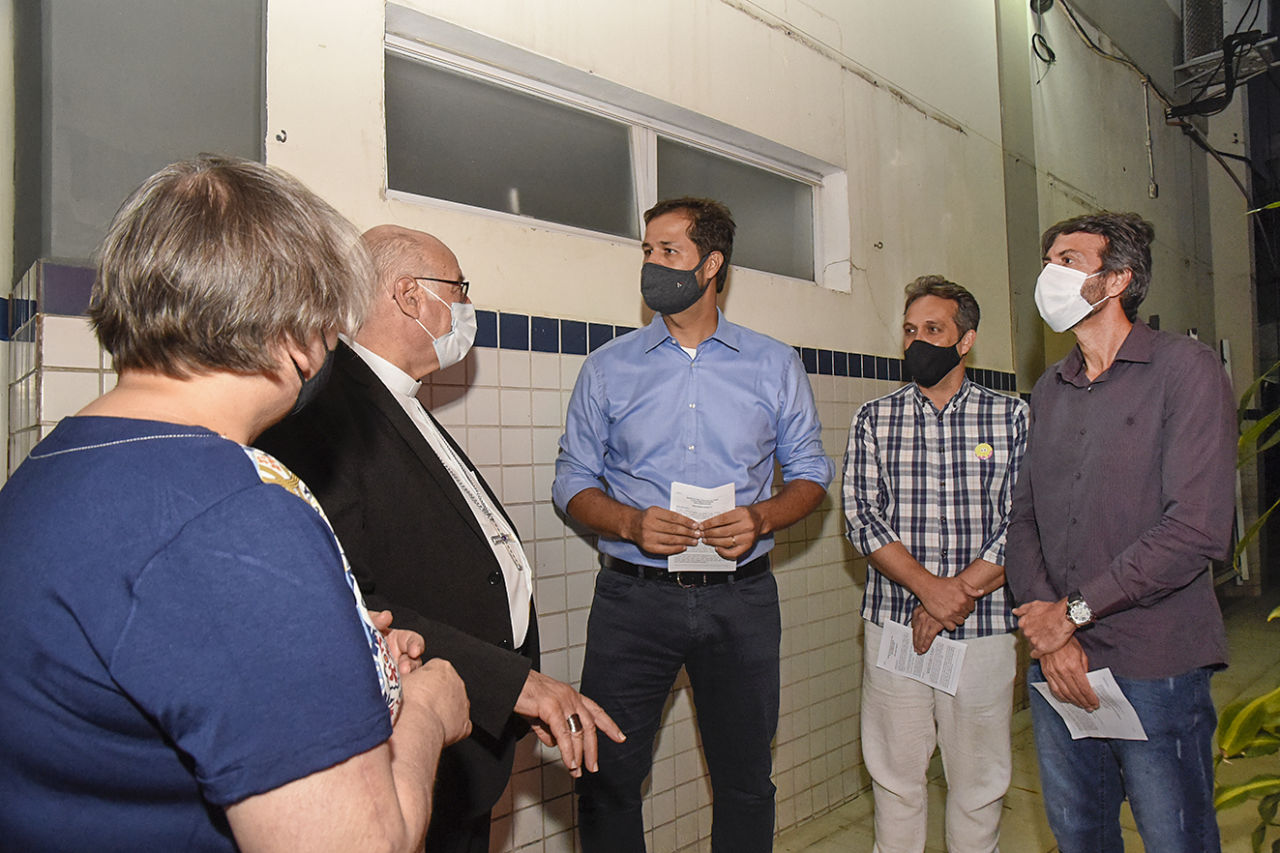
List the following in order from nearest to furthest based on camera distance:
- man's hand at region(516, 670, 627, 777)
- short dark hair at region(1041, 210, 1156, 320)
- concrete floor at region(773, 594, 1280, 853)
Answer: man's hand at region(516, 670, 627, 777), short dark hair at region(1041, 210, 1156, 320), concrete floor at region(773, 594, 1280, 853)

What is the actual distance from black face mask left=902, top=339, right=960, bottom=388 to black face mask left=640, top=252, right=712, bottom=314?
75 centimetres

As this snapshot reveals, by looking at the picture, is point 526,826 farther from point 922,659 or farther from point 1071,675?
point 1071,675

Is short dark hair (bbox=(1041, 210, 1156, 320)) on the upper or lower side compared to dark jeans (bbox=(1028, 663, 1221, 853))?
upper

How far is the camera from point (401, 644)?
41.9 inches

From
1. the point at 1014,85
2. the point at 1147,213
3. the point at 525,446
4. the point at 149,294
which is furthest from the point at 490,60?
the point at 1147,213

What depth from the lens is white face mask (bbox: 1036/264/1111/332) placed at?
73.9 inches

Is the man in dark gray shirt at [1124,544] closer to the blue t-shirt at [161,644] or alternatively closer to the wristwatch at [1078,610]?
the wristwatch at [1078,610]

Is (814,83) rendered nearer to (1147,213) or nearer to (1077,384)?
(1077,384)

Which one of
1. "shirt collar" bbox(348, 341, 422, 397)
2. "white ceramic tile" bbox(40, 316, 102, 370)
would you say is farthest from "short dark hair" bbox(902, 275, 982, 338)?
"white ceramic tile" bbox(40, 316, 102, 370)

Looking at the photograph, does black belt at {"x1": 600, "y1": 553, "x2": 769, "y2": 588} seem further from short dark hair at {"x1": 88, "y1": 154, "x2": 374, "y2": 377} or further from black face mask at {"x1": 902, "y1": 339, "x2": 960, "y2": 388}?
short dark hair at {"x1": 88, "y1": 154, "x2": 374, "y2": 377}

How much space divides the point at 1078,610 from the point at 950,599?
0.50 m

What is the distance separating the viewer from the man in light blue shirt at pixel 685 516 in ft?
6.67

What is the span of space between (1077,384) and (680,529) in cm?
106

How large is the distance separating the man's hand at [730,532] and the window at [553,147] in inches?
43.6
